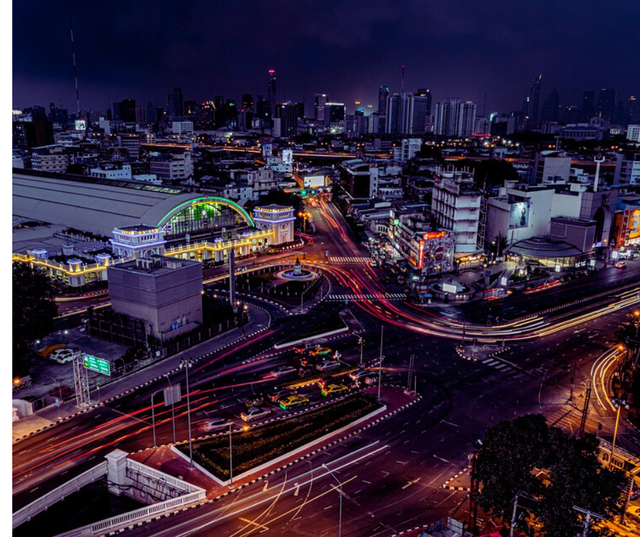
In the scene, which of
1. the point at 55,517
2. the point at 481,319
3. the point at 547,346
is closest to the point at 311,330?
the point at 481,319

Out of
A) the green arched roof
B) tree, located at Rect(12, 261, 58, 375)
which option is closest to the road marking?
tree, located at Rect(12, 261, 58, 375)

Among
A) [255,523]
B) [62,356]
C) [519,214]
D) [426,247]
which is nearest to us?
[255,523]

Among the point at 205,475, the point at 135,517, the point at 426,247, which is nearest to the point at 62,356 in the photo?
the point at 205,475

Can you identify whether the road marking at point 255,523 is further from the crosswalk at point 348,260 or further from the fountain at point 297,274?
the crosswalk at point 348,260

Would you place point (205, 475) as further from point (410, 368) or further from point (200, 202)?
point (200, 202)

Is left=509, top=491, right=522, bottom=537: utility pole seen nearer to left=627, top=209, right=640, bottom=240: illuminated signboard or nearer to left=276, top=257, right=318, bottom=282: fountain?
left=276, top=257, right=318, bottom=282: fountain

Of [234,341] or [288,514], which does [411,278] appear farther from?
[288,514]

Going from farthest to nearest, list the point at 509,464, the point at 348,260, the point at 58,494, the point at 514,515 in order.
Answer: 1. the point at 348,260
2. the point at 58,494
3. the point at 509,464
4. the point at 514,515
